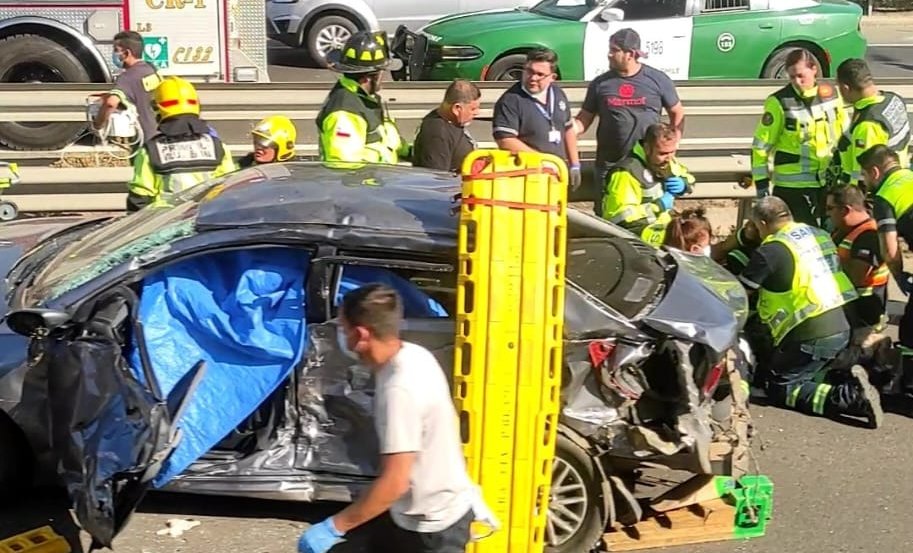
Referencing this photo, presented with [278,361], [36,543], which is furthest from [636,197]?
[36,543]

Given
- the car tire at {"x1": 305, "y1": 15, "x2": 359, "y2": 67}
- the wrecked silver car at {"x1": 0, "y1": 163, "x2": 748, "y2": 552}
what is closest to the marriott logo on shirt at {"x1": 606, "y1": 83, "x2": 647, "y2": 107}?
the wrecked silver car at {"x1": 0, "y1": 163, "x2": 748, "y2": 552}

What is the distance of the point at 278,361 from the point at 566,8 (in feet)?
31.9

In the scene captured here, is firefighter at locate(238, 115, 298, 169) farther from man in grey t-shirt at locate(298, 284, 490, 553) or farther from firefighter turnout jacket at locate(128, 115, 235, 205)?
man in grey t-shirt at locate(298, 284, 490, 553)

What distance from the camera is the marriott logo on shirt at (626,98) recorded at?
339 inches

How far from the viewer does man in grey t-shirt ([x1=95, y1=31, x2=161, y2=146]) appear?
895 centimetres

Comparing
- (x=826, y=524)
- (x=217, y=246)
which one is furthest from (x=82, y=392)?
(x=826, y=524)

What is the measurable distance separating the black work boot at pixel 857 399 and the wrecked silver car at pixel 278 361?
1.76 meters

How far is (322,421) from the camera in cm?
547

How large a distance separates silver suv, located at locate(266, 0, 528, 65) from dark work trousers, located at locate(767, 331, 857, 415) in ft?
38.5

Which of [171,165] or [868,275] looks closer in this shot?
[171,165]

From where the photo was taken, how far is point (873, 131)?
8.33 meters

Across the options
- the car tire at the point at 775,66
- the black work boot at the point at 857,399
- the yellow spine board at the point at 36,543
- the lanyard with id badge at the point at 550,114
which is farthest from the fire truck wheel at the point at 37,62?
the black work boot at the point at 857,399

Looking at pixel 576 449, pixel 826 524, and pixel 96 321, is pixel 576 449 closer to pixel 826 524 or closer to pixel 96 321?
pixel 826 524

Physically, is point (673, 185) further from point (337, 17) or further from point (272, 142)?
point (337, 17)
